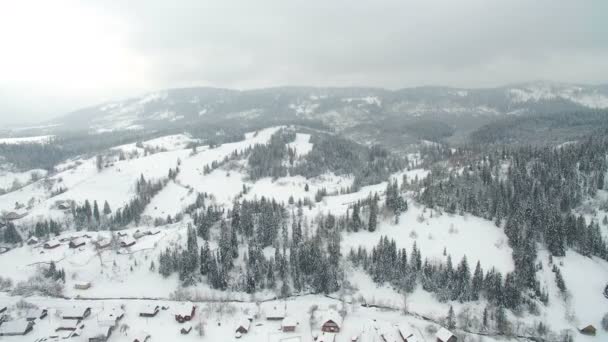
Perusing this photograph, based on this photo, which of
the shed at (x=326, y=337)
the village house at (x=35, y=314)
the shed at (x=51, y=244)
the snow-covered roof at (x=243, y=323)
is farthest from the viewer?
the shed at (x=51, y=244)

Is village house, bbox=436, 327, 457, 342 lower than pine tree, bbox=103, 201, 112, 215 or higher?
lower

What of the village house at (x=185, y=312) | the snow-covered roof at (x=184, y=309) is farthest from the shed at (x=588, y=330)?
the snow-covered roof at (x=184, y=309)

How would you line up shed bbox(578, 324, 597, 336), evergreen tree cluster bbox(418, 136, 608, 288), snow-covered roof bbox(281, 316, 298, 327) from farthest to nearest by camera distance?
evergreen tree cluster bbox(418, 136, 608, 288), snow-covered roof bbox(281, 316, 298, 327), shed bbox(578, 324, 597, 336)

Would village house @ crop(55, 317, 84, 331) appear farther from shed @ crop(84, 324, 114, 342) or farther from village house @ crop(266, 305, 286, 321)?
village house @ crop(266, 305, 286, 321)

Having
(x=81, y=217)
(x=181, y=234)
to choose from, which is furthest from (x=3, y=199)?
(x=181, y=234)

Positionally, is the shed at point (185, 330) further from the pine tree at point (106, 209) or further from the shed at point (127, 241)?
the pine tree at point (106, 209)

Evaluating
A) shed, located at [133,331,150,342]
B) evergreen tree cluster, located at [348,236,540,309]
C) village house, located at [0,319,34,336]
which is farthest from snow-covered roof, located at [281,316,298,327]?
village house, located at [0,319,34,336]

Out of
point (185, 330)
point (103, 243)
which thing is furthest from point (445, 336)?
point (103, 243)
